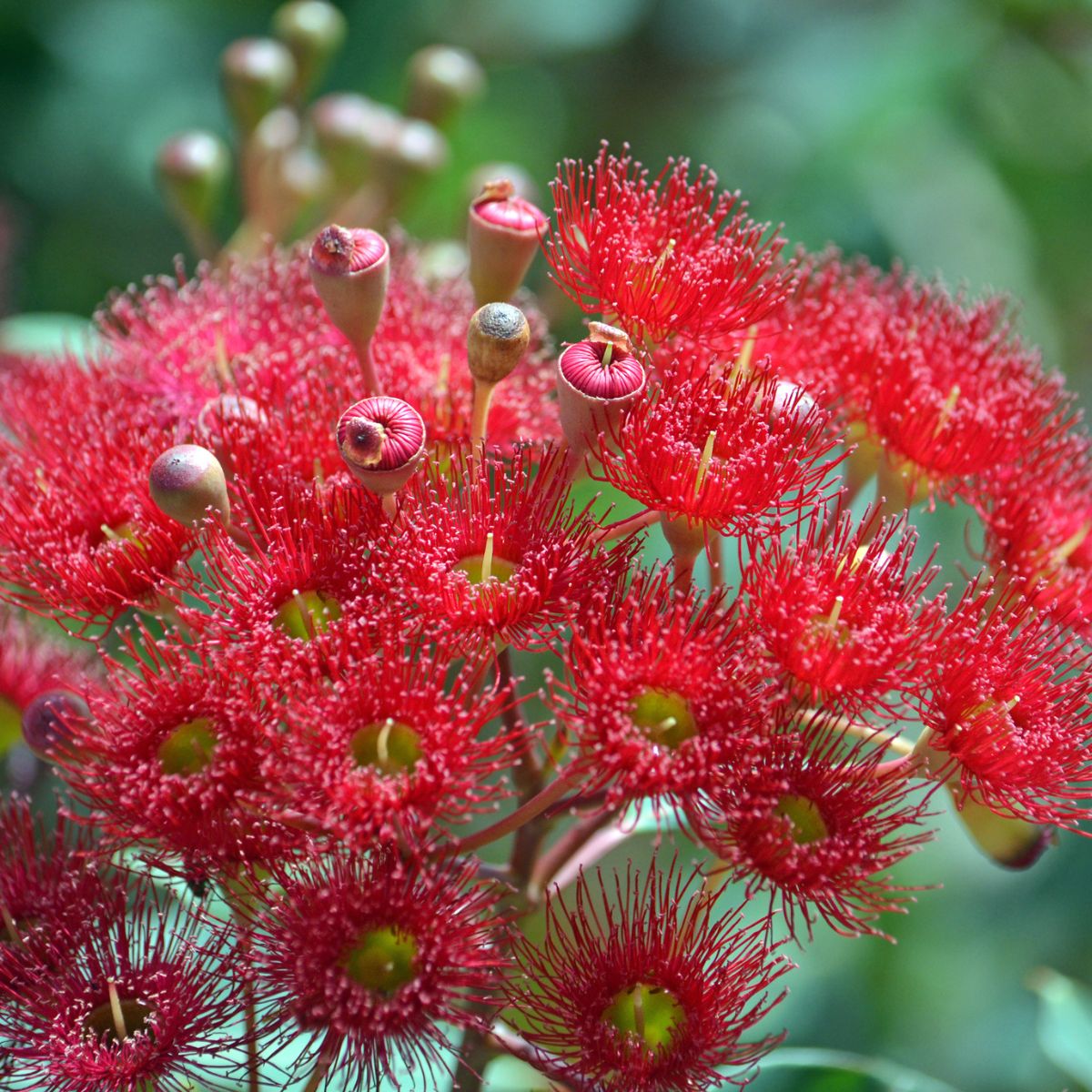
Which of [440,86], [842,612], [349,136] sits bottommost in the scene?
[842,612]

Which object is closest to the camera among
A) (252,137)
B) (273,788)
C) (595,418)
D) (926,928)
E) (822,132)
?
(273,788)

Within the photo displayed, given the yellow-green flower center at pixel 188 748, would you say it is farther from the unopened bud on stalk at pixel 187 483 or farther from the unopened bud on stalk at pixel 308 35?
the unopened bud on stalk at pixel 308 35

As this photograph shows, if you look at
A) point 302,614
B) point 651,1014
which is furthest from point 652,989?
point 302,614

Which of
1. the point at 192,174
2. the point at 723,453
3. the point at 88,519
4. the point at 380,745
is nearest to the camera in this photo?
the point at 380,745

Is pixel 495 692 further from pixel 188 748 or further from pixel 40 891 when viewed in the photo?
pixel 40 891

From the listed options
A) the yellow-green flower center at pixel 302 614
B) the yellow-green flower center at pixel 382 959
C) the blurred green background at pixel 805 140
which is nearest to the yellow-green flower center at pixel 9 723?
the yellow-green flower center at pixel 302 614

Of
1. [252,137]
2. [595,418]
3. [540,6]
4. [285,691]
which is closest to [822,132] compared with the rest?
[540,6]

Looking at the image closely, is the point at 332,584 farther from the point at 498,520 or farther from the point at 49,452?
A: the point at 49,452
